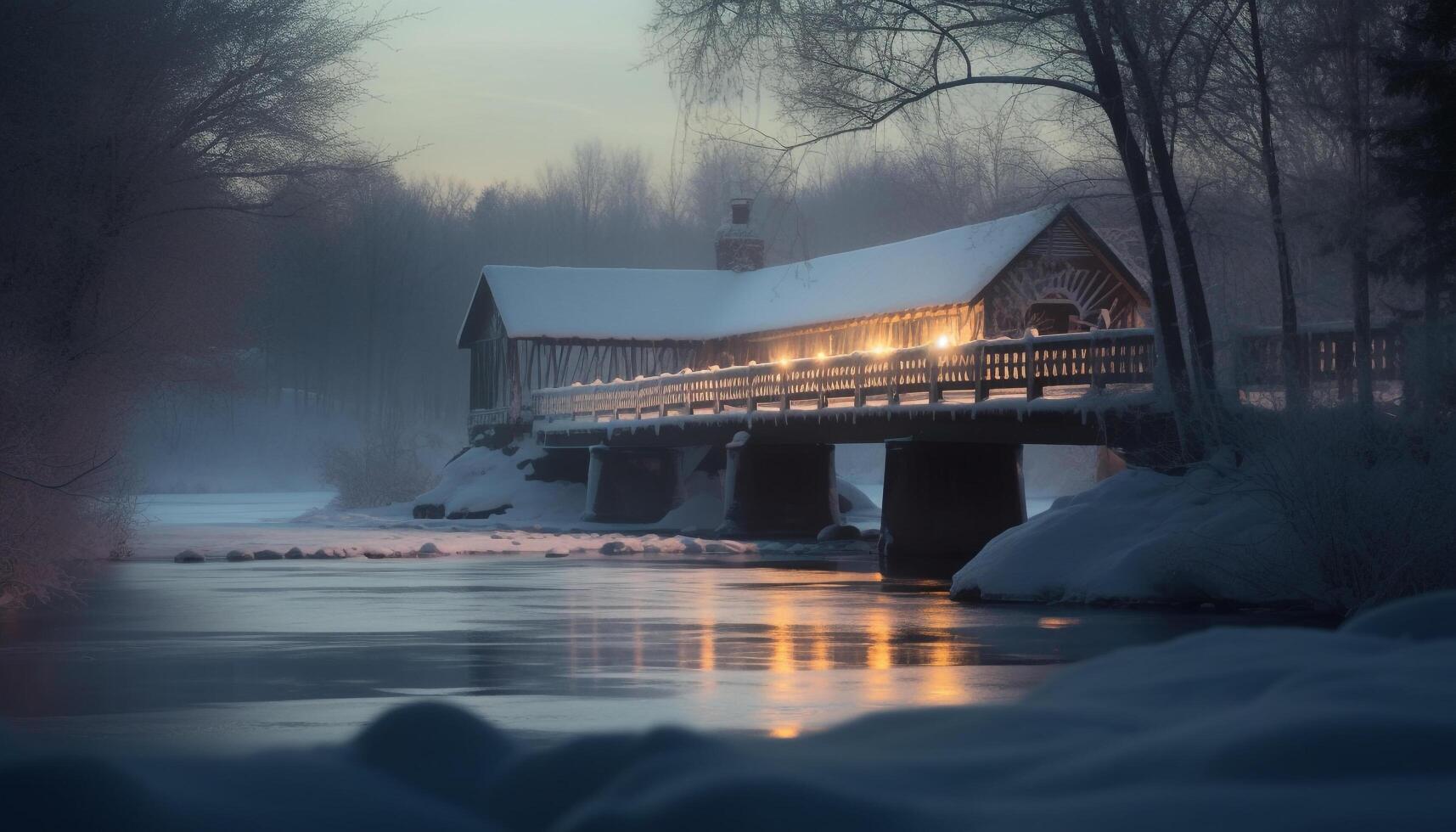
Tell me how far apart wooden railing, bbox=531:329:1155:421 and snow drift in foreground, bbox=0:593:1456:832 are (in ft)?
61.0

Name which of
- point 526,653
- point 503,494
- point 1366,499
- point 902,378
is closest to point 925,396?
point 902,378

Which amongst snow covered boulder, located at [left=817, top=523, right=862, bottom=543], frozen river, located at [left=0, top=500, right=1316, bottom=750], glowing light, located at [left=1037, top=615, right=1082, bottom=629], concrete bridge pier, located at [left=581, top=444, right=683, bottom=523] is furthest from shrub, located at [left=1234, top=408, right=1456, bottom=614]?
concrete bridge pier, located at [left=581, top=444, right=683, bottom=523]

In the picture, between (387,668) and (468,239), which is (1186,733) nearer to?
(387,668)

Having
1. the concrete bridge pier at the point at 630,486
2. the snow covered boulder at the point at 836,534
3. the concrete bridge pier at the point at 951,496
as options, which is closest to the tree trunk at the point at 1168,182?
the concrete bridge pier at the point at 951,496

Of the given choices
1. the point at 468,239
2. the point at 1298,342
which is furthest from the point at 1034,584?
the point at 468,239

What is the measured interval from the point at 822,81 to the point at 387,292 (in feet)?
245

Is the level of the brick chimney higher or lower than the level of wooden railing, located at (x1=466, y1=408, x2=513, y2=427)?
higher

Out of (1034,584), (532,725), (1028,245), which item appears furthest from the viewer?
(1028,245)

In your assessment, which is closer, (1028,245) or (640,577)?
(640,577)

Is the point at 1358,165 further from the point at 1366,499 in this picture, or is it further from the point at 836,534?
the point at 836,534

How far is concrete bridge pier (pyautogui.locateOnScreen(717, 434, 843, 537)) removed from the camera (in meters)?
41.7

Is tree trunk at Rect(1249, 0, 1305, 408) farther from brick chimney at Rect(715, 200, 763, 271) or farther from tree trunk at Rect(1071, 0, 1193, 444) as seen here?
brick chimney at Rect(715, 200, 763, 271)

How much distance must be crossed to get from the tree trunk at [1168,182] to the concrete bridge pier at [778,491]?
18295 millimetres

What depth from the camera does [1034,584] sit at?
820 inches
